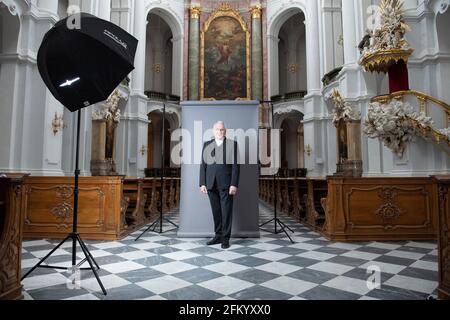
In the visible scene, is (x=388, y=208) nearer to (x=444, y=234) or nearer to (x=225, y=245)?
(x=444, y=234)

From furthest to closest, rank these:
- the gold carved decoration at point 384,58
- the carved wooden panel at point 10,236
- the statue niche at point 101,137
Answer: the statue niche at point 101,137 → the gold carved decoration at point 384,58 → the carved wooden panel at point 10,236

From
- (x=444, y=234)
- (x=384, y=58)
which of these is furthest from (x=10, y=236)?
(x=384, y=58)

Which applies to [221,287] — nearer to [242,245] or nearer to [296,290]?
[296,290]

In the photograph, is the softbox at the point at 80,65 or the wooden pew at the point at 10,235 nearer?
the wooden pew at the point at 10,235

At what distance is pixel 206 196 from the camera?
494cm

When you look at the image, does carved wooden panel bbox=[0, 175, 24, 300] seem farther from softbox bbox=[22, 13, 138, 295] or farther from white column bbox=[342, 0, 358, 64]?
white column bbox=[342, 0, 358, 64]

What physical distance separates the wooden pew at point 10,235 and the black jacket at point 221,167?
7.69 ft

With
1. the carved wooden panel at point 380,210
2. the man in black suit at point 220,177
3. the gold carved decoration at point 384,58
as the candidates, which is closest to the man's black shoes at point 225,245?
the man in black suit at point 220,177

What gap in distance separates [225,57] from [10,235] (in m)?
18.7

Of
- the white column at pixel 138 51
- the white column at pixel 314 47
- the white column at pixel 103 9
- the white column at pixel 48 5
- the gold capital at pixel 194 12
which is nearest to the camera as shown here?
the white column at pixel 48 5

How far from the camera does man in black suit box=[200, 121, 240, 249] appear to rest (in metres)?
4.27

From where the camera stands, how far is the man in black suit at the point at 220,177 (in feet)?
14.0

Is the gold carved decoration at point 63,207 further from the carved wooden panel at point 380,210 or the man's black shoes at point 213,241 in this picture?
the carved wooden panel at point 380,210

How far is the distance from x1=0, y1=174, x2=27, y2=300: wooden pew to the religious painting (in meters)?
17.2
